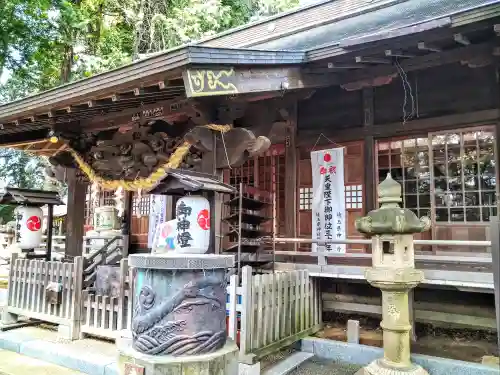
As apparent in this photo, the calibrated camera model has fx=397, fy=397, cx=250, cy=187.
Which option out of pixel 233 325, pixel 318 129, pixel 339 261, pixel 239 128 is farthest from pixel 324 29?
pixel 233 325

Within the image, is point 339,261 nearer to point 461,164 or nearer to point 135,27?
point 461,164

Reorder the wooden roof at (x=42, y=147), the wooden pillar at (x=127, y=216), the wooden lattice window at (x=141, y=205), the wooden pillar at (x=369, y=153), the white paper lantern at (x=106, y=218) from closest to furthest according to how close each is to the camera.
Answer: the wooden pillar at (x=369, y=153) → the wooden roof at (x=42, y=147) → the wooden pillar at (x=127, y=216) → the wooden lattice window at (x=141, y=205) → the white paper lantern at (x=106, y=218)

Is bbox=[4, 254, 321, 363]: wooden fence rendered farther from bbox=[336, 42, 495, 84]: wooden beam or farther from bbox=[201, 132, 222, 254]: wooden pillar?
bbox=[336, 42, 495, 84]: wooden beam

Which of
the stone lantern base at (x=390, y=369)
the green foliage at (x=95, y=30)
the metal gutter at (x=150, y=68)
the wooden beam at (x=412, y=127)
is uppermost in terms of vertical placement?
the green foliage at (x=95, y=30)

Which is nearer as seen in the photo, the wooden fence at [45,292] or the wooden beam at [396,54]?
the wooden beam at [396,54]

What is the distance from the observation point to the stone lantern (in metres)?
4.61

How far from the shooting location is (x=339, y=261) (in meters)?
7.77

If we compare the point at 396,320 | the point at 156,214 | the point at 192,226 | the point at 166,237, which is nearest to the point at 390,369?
the point at 396,320

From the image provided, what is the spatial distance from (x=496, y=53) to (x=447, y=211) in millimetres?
2748

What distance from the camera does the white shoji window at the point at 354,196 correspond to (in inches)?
300

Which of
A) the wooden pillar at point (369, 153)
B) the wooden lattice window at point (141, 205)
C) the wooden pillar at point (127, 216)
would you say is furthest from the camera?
the wooden lattice window at point (141, 205)

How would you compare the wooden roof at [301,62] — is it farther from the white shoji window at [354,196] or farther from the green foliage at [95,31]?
the green foliage at [95,31]

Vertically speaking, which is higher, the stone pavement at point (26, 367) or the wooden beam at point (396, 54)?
the wooden beam at point (396, 54)

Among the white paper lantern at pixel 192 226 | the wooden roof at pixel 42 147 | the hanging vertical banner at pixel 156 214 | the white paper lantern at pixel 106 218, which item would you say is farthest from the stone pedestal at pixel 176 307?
the white paper lantern at pixel 106 218
